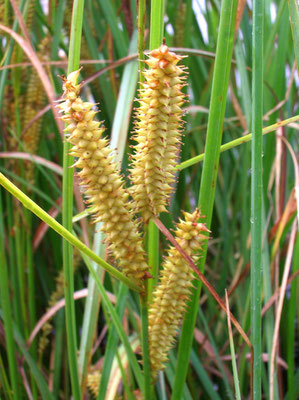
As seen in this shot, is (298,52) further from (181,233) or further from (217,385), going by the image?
(217,385)

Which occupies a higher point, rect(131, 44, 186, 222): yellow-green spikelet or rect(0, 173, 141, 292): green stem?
rect(131, 44, 186, 222): yellow-green spikelet

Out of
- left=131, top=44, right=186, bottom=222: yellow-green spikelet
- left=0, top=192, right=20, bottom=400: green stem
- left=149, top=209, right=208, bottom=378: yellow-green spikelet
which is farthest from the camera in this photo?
left=0, top=192, right=20, bottom=400: green stem

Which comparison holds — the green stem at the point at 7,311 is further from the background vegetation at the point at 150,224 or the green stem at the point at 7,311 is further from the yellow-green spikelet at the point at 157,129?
the yellow-green spikelet at the point at 157,129

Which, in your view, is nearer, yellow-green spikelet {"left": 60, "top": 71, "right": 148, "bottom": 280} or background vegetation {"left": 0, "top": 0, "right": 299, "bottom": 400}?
yellow-green spikelet {"left": 60, "top": 71, "right": 148, "bottom": 280}

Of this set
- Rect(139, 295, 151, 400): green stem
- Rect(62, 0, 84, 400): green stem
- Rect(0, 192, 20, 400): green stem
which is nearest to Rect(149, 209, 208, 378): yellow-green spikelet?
Rect(139, 295, 151, 400): green stem

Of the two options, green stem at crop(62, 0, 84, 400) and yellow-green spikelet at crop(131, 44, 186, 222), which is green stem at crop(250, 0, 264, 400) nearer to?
yellow-green spikelet at crop(131, 44, 186, 222)

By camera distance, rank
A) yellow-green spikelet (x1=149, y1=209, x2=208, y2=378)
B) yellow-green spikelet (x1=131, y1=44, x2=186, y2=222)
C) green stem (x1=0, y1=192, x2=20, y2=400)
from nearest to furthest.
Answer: yellow-green spikelet (x1=131, y1=44, x2=186, y2=222)
yellow-green spikelet (x1=149, y1=209, x2=208, y2=378)
green stem (x1=0, y1=192, x2=20, y2=400)

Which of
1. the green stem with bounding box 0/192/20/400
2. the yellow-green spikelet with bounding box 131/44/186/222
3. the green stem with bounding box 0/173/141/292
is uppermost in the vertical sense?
the yellow-green spikelet with bounding box 131/44/186/222

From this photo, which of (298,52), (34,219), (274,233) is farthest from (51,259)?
(298,52)
